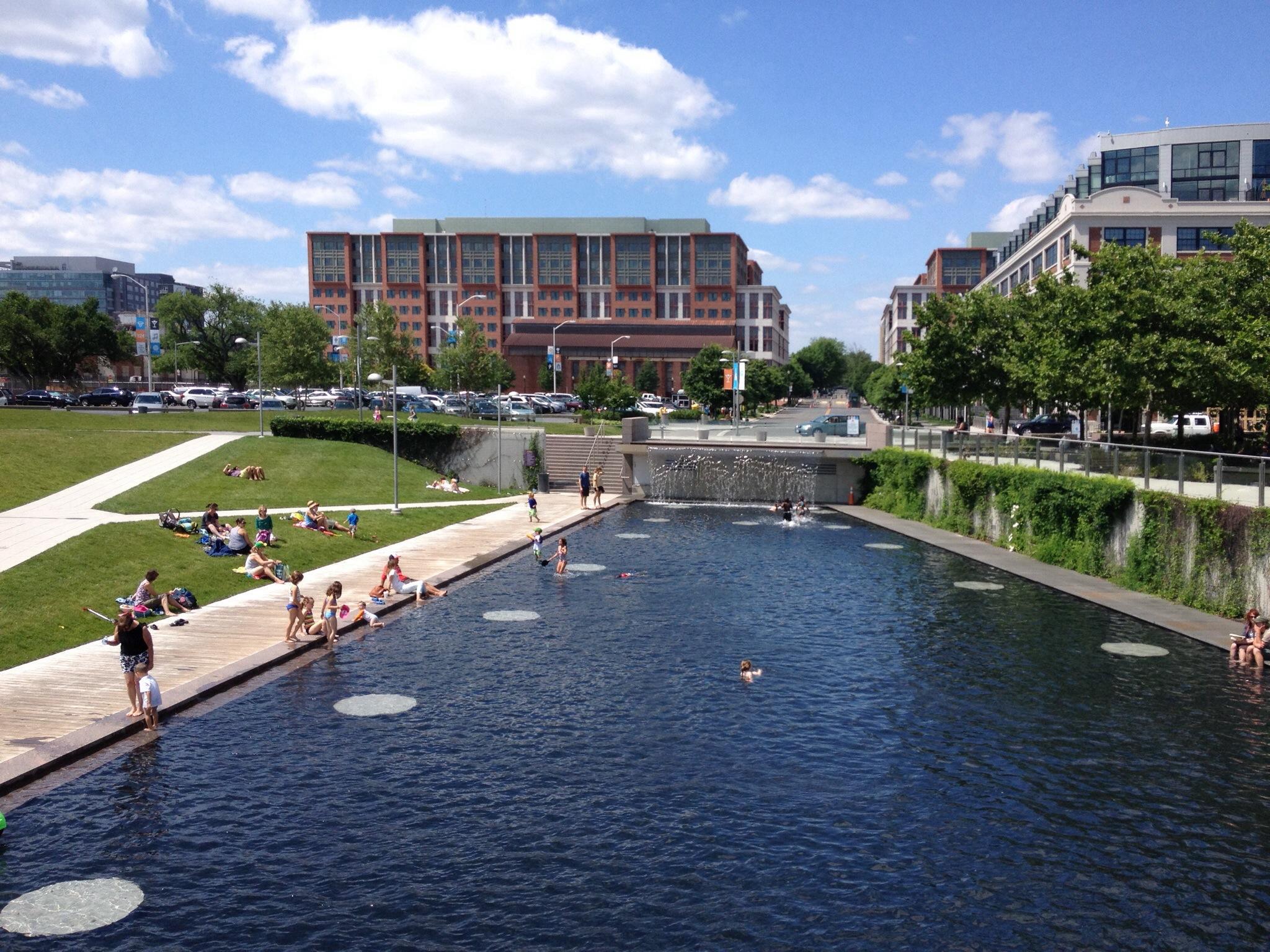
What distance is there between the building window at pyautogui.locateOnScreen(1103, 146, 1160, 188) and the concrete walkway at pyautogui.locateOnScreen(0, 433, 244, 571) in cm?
9886

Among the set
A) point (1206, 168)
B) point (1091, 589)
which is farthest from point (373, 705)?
point (1206, 168)

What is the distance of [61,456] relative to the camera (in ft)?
144

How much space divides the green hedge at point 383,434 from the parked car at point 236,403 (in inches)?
1244

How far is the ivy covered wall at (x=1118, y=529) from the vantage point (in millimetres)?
25188

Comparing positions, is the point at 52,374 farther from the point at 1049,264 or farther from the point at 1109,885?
the point at 1109,885

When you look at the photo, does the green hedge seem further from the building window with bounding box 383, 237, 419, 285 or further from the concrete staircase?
the building window with bounding box 383, 237, 419, 285

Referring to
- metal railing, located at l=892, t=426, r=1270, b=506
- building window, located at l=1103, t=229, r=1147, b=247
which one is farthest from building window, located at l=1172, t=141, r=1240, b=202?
metal railing, located at l=892, t=426, r=1270, b=506

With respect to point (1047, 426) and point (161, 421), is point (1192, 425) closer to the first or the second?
point (1047, 426)

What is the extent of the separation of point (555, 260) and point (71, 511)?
143748mm

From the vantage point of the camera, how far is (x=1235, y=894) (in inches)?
465

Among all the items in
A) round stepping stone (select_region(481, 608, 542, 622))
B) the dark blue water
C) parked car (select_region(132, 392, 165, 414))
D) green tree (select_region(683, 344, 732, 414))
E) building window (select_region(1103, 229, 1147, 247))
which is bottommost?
the dark blue water

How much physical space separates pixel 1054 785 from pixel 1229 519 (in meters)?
14.2

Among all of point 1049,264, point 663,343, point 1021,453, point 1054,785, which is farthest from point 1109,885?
point 663,343

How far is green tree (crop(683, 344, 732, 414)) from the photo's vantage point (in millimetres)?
103312
